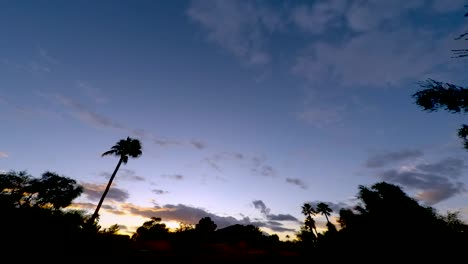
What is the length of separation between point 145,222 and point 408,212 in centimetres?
8062

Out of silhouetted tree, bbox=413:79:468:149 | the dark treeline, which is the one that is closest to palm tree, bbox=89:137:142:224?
the dark treeline

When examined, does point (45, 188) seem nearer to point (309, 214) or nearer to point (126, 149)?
point (126, 149)

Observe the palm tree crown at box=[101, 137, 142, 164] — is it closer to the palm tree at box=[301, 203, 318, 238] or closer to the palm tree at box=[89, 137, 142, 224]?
the palm tree at box=[89, 137, 142, 224]

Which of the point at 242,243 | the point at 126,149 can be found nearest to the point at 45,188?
the point at 126,149

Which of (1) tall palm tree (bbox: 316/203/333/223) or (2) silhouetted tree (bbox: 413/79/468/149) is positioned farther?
(1) tall palm tree (bbox: 316/203/333/223)

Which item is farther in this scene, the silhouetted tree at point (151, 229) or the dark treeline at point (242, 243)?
the silhouetted tree at point (151, 229)

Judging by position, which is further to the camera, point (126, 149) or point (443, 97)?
point (126, 149)

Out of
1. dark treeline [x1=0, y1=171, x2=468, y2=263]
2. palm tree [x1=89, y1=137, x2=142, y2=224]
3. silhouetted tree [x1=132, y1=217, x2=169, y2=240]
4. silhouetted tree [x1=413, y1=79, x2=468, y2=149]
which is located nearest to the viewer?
silhouetted tree [x1=413, y1=79, x2=468, y2=149]

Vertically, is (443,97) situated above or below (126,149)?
below

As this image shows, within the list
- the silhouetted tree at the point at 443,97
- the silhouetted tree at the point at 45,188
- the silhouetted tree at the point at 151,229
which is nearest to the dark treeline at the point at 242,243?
the silhouetted tree at the point at 45,188

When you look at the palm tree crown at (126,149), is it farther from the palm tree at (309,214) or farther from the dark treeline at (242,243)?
the palm tree at (309,214)

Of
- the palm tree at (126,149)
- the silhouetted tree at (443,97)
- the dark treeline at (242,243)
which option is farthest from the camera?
the palm tree at (126,149)

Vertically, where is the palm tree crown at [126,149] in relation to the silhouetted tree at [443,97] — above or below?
above

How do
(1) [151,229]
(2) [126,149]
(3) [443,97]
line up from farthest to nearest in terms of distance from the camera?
1. (1) [151,229]
2. (2) [126,149]
3. (3) [443,97]
